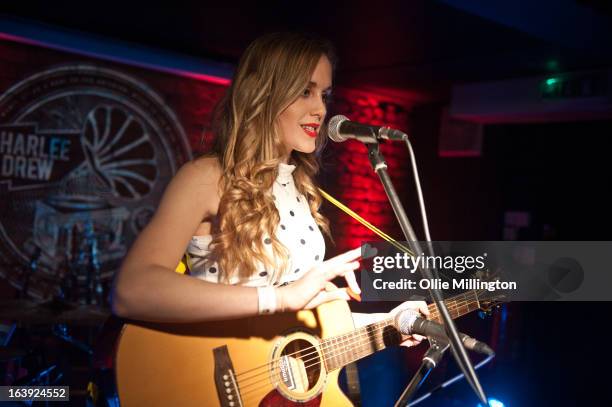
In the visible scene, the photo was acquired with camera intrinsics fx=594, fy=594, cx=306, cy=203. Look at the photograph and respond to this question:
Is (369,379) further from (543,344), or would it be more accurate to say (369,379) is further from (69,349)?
(543,344)

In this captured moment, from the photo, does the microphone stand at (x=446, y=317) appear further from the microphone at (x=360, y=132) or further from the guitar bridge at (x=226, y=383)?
the guitar bridge at (x=226, y=383)

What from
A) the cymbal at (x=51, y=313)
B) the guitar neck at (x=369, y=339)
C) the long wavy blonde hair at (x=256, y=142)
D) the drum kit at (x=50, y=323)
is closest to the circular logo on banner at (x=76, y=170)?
the drum kit at (x=50, y=323)

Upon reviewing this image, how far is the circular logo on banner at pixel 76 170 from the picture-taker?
17.5 ft

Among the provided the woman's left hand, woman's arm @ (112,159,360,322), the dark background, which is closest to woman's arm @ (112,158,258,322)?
woman's arm @ (112,159,360,322)

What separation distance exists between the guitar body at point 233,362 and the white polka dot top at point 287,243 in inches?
6.0

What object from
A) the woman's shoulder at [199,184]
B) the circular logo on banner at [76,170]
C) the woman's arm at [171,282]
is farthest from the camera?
the circular logo on banner at [76,170]

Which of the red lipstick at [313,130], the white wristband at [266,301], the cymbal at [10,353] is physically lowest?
the cymbal at [10,353]

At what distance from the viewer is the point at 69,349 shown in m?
4.55

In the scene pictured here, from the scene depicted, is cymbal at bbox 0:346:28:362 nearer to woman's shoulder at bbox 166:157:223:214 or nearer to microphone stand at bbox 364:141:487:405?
woman's shoulder at bbox 166:157:223:214

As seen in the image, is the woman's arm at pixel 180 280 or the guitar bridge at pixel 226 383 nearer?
the woman's arm at pixel 180 280

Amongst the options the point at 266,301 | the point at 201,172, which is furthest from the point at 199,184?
the point at 266,301

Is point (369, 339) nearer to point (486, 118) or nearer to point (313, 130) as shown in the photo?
point (313, 130)

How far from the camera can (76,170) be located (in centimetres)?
570

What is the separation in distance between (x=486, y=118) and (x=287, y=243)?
578cm
